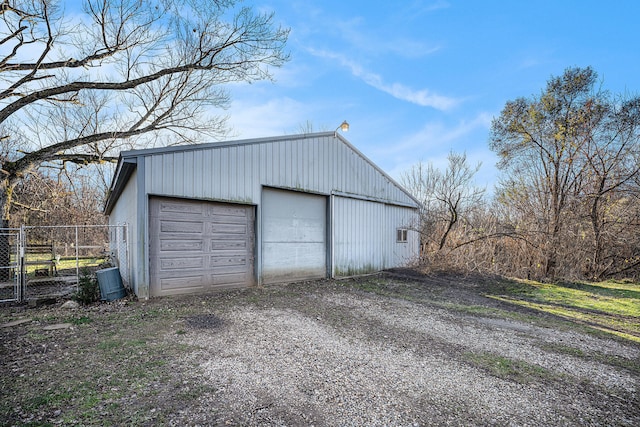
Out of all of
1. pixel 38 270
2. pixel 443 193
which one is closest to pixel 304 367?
pixel 38 270

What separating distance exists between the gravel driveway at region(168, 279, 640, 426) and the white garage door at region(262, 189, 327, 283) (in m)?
2.46

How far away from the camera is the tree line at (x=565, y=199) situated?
33.9 ft

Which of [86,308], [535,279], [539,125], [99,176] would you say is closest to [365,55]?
[539,125]

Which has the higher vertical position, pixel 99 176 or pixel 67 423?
pixel 99 176

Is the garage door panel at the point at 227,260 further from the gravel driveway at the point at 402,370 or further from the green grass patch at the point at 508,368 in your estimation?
the green grass patch at the point at 508,368

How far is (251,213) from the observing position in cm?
773

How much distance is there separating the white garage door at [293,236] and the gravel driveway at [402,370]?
2.46 metres

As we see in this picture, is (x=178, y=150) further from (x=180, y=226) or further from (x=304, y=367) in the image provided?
(x=304, y=367)

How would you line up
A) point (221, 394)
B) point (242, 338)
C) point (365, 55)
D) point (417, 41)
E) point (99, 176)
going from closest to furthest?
point (221, 394) → point (242, 338) → point (417, 41) → point (365, 55) → point (99, 176)

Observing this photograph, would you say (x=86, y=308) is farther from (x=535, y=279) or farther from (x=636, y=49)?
(x=636, y=49)

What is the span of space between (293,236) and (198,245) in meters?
2.56

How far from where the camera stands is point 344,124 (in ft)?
33.4

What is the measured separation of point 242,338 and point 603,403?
12.4ft

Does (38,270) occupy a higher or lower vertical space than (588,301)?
higher
